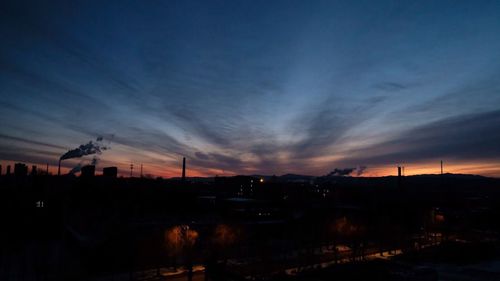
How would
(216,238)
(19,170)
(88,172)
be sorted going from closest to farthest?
1. (216,238)
2. (88,172)
3. (19,170)

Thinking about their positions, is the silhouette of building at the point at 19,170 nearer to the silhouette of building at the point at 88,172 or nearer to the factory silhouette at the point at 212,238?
the factory silhouette at the point at 212,238

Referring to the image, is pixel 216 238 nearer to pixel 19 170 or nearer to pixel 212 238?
pixel 212 238

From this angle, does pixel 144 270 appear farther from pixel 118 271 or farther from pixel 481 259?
pixel 481 259

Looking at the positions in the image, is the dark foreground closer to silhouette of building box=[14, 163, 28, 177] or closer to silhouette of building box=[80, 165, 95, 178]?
silhouette of building box=[80, 165, 95, 178]

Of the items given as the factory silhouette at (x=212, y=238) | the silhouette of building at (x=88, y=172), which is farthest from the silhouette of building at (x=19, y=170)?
the silhouette of building at (x=88, y=172)

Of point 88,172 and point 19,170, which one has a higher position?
point 19,170

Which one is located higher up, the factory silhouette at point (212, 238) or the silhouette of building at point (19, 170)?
the silhouette of building at point (19, 170)

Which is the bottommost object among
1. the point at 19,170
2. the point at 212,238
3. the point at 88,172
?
the point at 212,238

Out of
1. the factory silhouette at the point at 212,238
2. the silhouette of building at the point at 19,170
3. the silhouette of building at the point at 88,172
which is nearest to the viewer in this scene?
the factory silhouette at the point at 212,238

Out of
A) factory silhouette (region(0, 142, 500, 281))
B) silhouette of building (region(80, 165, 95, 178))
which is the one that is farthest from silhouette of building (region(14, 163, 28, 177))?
silhouette of building (region(80, 165, 95, 178))

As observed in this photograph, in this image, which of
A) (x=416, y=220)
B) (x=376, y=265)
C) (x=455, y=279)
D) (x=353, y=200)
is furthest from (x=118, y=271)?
(x=353, y=200)

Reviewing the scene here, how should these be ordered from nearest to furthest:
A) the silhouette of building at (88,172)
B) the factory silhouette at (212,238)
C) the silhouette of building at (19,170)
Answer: the factory silhouette at (212,238)
the silhouette of building at (88,172)
the silhouette of building at (19,170)

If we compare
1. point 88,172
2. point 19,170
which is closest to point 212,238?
point 88,172

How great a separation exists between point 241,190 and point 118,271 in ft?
278
